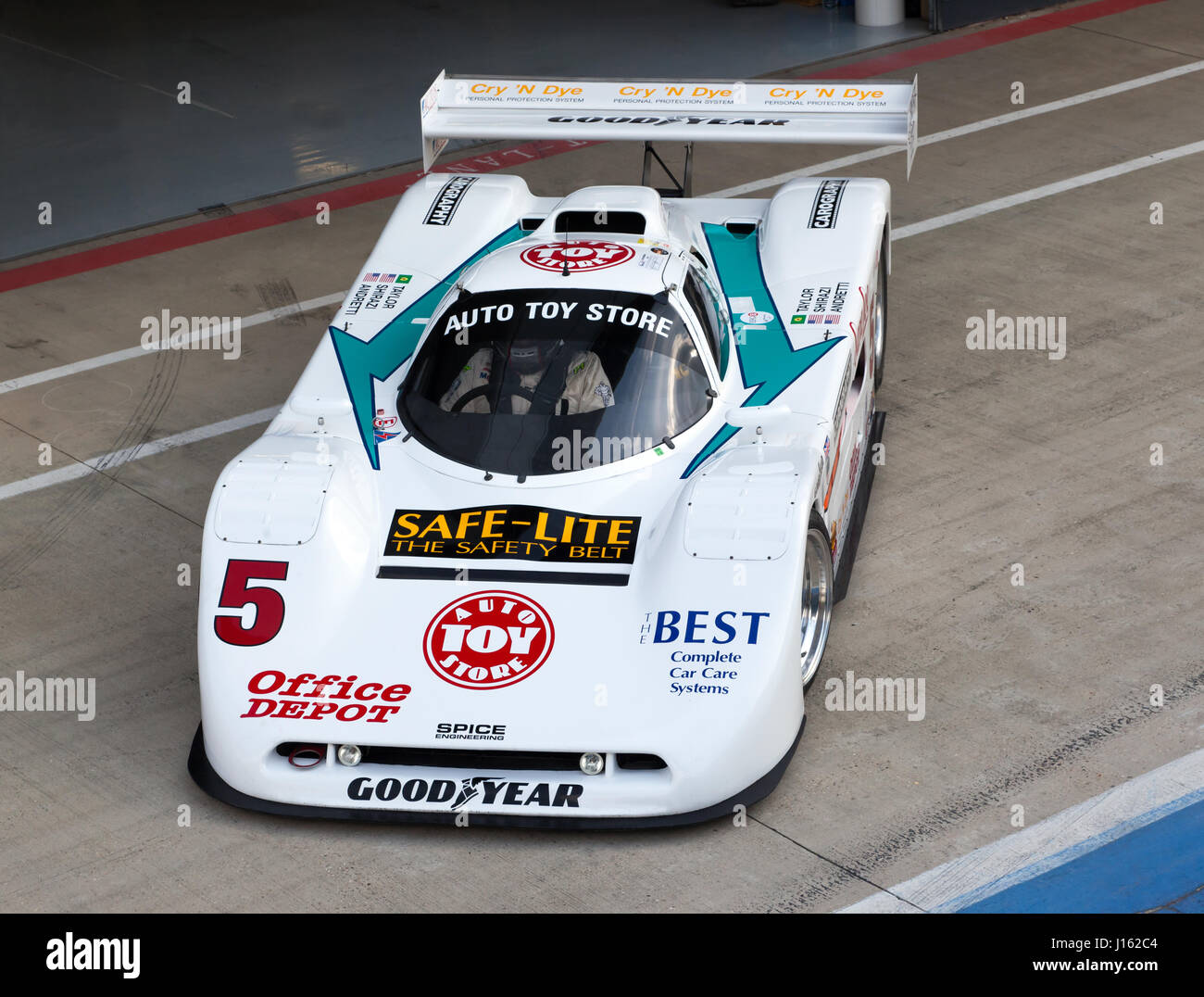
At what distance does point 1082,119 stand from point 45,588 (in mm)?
8363

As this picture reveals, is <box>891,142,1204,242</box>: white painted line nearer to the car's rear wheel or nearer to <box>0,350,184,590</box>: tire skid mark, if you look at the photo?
<box>0,350,184,590</box>: tire skid mark

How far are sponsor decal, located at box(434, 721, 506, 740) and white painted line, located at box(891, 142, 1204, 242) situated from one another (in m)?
6.00

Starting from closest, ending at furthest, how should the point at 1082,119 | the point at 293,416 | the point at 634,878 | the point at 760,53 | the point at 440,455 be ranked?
the point at 634,878
the point at 440,455
the point at 293,416
the point at 1082,119
the point at 760,53

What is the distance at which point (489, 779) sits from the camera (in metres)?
5.61

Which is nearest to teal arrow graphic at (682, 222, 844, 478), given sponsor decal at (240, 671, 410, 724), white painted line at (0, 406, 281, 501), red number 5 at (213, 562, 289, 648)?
sponsor decal at (240, 671, 410, 724)

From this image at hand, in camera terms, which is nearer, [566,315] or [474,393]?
[474,393]

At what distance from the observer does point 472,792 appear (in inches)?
220

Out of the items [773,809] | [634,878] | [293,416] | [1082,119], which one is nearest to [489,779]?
[634,878]

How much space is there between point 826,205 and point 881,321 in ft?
2.40

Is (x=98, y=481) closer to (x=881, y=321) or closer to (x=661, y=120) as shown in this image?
(x=661, y=120)

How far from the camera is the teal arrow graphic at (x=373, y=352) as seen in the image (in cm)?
690

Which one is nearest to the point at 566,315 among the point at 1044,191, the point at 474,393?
the point at 474,393

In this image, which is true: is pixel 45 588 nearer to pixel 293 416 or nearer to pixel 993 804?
pixel 293 416

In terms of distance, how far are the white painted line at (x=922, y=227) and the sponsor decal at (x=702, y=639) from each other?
374 centimetres
